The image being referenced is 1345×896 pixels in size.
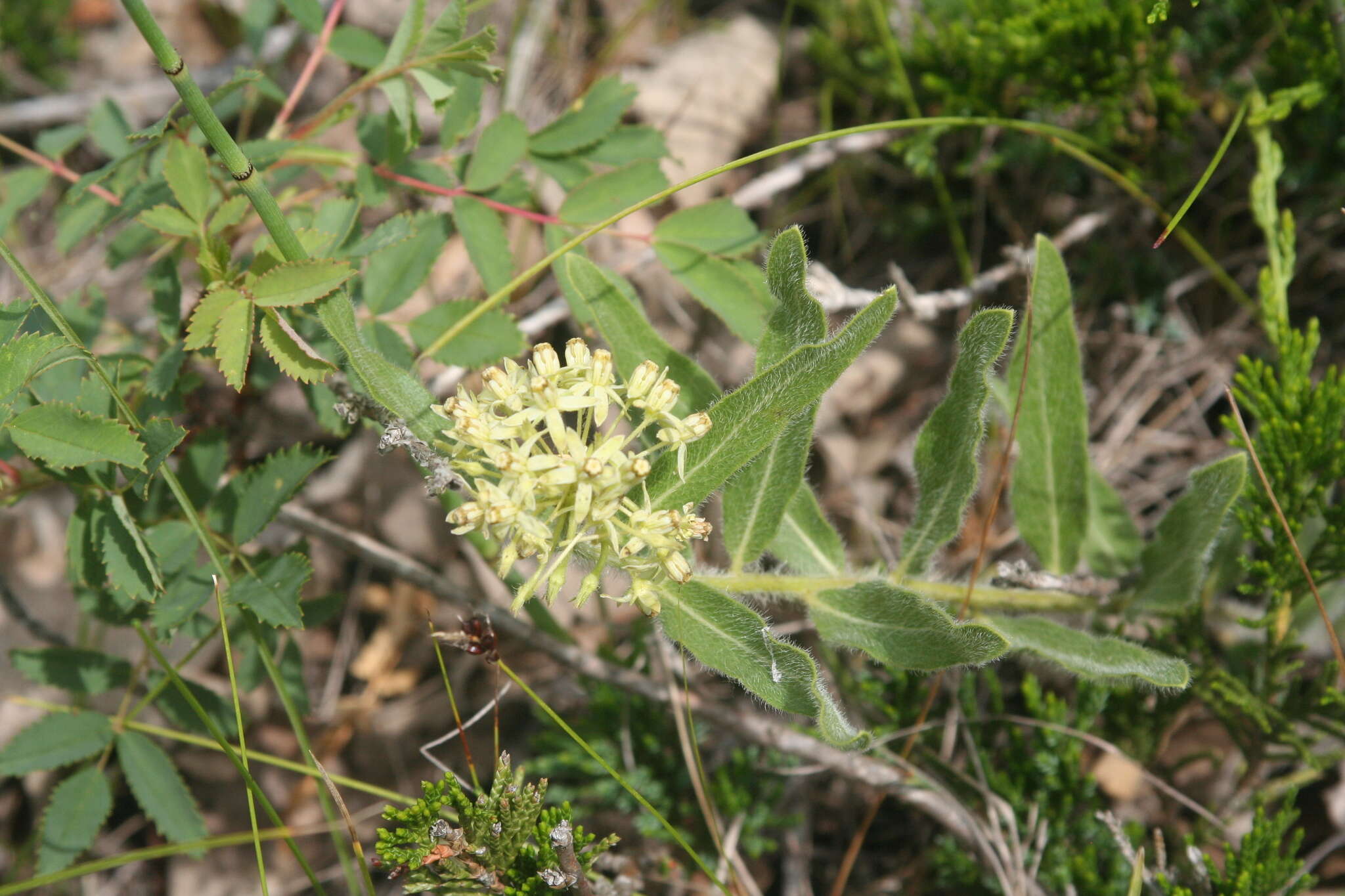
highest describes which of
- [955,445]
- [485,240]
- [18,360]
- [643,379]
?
[18,360]

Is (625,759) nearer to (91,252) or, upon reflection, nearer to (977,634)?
(977,634)

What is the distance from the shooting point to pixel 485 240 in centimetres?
272

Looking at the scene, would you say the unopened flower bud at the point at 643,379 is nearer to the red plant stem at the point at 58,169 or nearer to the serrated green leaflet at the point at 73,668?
the red plant stem at the point at 58,169

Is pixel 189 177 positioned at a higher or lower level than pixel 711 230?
higher

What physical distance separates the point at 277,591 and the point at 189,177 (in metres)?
1.05

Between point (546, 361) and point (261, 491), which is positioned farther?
point (261, 491)

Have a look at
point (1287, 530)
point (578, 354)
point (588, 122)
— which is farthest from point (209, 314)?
point (1287, 530)

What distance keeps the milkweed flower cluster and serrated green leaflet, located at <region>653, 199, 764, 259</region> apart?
0.84 meters

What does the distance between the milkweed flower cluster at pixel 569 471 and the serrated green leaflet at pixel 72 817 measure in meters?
1.65

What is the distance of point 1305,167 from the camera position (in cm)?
326

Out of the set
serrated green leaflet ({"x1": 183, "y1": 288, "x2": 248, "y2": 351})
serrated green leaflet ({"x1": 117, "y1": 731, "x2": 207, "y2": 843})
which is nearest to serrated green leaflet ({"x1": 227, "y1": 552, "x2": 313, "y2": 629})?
serrated green leaflet ({"x1": 183, "y1": 288, "x2": 248, "y2": 351})

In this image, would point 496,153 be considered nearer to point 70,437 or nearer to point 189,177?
point 189,177

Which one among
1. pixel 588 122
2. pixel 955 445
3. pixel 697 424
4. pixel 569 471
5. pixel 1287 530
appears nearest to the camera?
pixel 569 471

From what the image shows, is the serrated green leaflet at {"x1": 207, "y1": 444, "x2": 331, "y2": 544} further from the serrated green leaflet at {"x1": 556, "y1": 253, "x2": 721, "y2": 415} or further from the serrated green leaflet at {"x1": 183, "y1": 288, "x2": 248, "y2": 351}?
the serrated green leaflet at {"x1": 556, "y1": 253, "x2": 721, "y2": 415}
